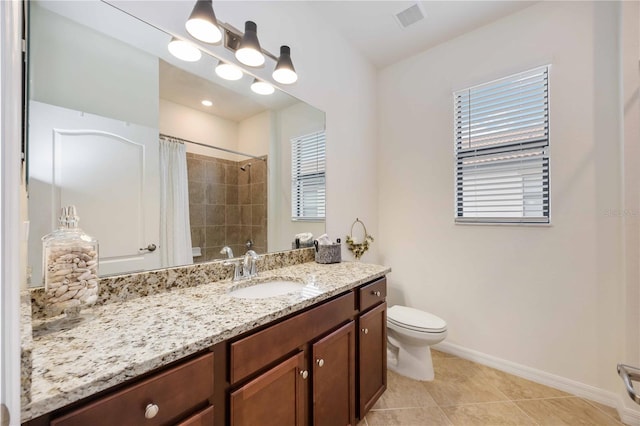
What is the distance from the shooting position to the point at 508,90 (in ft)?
6.55

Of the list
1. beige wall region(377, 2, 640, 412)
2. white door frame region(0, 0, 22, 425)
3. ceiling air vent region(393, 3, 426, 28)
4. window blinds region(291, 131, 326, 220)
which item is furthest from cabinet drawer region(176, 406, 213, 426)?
ceiling air vent region(393, 3, 426, 28)

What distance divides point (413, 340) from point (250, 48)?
6.83 feet

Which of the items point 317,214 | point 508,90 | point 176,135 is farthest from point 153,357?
point 508,90

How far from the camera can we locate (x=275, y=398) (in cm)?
94

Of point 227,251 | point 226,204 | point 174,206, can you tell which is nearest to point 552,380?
point 227,251

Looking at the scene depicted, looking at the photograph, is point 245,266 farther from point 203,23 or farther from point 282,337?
point 203,23

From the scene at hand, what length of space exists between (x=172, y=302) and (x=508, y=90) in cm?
259

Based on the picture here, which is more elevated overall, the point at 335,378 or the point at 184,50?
the point at 184,50

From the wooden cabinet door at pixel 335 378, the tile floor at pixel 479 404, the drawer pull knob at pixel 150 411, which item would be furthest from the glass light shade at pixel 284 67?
the tile floor at pixel 479 404

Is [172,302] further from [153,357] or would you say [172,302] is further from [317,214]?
[317,214]

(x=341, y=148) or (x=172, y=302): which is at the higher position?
(x=341, y=148)

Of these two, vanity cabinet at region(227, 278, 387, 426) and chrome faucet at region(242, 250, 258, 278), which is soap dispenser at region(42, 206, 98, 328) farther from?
chrome faucet at region(242, 250, 258, 278)

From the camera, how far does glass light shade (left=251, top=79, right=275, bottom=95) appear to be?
1.59 meters

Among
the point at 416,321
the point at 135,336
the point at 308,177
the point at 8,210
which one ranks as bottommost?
the point at 416,321
